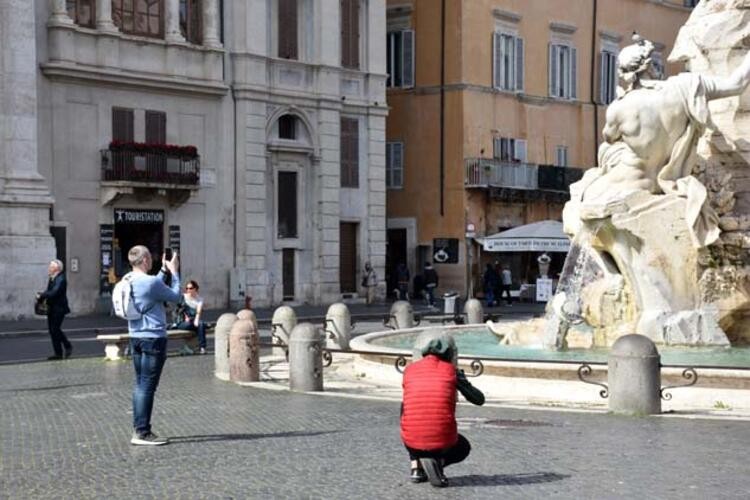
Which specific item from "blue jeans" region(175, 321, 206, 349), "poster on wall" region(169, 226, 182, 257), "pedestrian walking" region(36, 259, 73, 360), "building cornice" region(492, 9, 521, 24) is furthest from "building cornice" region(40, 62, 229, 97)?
"pedestrian walking" region(36, 259, 73, 360)

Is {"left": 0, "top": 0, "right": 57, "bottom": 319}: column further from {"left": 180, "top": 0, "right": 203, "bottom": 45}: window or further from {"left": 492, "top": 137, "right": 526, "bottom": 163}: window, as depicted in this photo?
{"left": 492, "top": 137, "right": 526, "bottom": 163}: window

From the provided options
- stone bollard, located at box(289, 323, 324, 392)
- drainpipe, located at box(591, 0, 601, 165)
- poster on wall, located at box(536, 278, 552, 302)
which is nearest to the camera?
stone bollard, located at box(289, 323, 324, 392)

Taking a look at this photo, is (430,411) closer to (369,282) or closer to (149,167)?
(149,167)

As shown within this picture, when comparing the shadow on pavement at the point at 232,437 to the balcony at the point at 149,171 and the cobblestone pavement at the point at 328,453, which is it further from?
the balcony at the point at 149,171

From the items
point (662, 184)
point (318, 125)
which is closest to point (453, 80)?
point (318, 125)

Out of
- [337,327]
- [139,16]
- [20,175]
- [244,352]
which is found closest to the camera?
[244,352]

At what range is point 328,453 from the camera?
443 inches

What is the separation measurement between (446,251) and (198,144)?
10.6m

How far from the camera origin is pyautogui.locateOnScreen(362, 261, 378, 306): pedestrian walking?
42.5 metres

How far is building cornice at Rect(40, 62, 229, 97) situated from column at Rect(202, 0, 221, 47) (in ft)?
3.41

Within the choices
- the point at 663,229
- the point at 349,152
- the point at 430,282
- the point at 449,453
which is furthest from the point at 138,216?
the point at 449,453

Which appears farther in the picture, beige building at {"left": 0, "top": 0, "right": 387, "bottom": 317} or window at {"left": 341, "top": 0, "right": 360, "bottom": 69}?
window at {"left": 341, "top": 0, "right": 360, "bottom": 69}

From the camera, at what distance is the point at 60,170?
1380 inches

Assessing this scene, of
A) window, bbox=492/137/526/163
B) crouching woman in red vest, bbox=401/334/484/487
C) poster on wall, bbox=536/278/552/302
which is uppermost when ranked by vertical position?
window, bbox=492/137/526/163
